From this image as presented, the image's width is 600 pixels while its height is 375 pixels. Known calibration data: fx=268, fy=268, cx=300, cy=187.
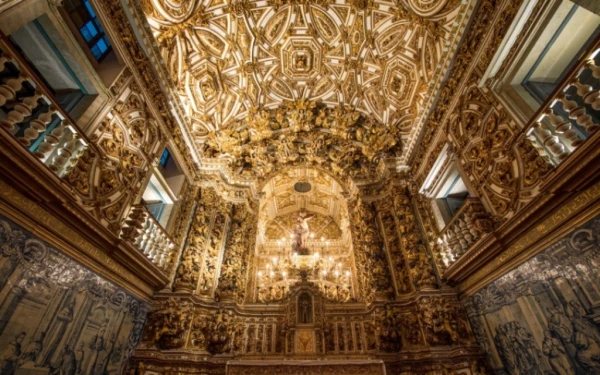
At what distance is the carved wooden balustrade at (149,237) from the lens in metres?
6.43

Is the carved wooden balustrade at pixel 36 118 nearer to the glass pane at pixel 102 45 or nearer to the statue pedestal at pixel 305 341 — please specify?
the glass pane at pixel 102 45

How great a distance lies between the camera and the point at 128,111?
7035mm

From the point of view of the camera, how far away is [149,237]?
725 cm

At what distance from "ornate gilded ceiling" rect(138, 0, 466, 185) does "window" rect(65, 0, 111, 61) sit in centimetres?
169

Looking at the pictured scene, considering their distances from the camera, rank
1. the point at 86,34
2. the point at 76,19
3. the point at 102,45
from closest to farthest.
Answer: the point at 76,19
the point at 86,34
the point at 102,45

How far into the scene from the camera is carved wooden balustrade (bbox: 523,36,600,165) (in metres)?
3.78

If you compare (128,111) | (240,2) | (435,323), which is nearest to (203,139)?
(128,111)

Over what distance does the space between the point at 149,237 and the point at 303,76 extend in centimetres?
856

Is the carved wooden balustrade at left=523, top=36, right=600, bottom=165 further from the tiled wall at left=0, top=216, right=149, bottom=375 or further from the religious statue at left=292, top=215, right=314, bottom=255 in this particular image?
the religious statue at left=292, top=215, right=314, bottom=255

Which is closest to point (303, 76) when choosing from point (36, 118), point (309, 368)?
point (36, 118)

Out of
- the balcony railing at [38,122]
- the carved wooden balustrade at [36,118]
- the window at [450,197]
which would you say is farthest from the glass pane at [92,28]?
the window at [450,197]

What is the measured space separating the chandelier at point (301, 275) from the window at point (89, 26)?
9285 mm

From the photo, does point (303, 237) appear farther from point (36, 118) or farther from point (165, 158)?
point (36, 118)

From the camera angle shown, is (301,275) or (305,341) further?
(301,275)
